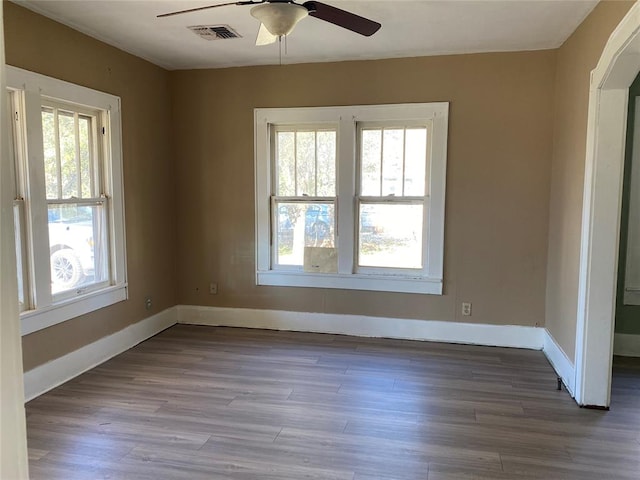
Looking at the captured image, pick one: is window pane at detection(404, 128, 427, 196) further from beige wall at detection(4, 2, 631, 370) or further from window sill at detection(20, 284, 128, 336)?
window sill at detection(20, 284, 128, 336)

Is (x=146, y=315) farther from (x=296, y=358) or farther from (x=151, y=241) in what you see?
(x=296, y=358)

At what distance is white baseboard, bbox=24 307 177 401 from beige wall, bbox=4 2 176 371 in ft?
0.18

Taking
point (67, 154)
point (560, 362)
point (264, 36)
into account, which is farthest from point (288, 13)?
point (560, 362)

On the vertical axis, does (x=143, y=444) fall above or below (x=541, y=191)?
below

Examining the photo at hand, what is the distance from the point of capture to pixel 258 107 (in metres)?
4.58

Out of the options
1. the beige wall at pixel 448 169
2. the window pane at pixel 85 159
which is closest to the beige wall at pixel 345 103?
the beige wall at pixel 448 169

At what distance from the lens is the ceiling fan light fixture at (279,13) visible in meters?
2.36

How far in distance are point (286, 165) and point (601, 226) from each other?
277cm

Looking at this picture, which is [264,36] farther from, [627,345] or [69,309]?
[627,345]

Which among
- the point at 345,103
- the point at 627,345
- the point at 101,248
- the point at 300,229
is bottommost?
the point at 627,345

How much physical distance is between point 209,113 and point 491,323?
339 cm

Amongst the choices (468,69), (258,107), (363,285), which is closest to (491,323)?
(363,285)

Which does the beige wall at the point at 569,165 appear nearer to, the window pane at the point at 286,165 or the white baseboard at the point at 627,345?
the white baseboard at the point at 627,345

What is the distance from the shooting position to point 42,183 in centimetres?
325
